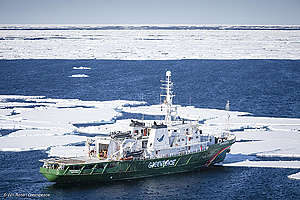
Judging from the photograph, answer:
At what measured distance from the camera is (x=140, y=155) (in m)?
35.6

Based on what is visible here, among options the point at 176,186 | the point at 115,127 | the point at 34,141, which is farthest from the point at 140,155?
the point at 115,127

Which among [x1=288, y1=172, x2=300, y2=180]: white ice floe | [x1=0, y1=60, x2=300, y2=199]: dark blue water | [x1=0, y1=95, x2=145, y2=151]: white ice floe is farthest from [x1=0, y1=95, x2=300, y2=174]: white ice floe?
[x1=0, y1=60, x2=300, y2=199]: dark blue water

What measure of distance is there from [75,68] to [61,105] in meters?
40.2

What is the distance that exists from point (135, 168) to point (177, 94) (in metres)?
34.3

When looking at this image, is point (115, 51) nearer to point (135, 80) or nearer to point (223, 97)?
point (135, 80)

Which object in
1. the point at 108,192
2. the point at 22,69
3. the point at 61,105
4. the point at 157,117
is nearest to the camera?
the point at 108,192

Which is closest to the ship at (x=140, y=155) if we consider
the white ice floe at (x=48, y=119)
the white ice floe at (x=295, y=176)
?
the white ice floe at (x=295, y=176)

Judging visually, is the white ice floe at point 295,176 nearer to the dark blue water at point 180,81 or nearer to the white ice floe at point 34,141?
the white ice floe at point 34,141

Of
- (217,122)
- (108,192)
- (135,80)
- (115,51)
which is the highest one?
(115,51)

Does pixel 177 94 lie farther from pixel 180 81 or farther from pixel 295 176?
pixel 295 176

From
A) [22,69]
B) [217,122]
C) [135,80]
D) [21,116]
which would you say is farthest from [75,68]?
[217,122]

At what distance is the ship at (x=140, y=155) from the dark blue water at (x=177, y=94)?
0.75 metres

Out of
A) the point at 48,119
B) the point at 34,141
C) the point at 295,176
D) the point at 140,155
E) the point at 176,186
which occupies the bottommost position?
the point at 176,186

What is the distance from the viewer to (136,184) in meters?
34.2
